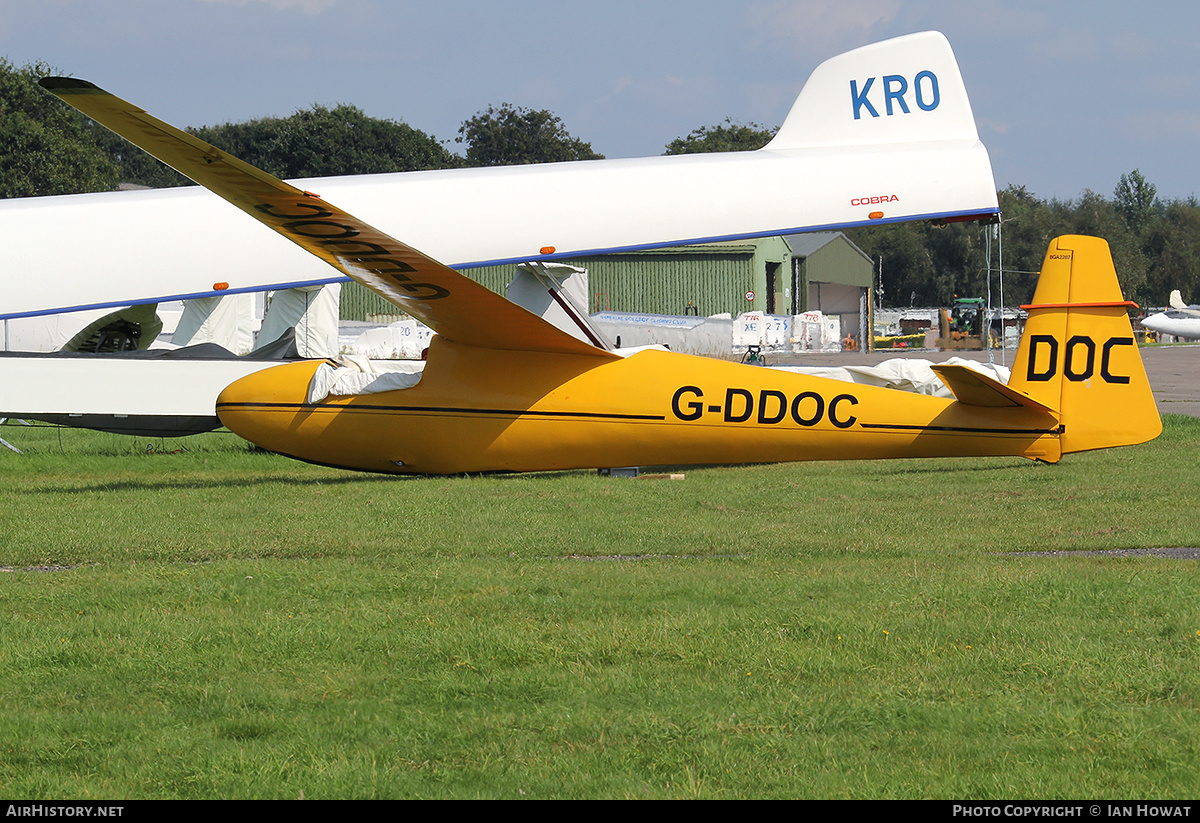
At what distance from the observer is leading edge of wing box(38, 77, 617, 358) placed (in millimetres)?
8734

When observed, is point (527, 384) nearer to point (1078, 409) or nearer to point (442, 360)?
point (442, 360)

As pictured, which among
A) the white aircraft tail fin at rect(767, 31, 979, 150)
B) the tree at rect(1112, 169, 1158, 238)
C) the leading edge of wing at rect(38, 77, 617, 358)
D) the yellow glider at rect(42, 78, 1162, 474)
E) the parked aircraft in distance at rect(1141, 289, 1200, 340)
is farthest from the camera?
the tree at rect(1112, 169, 1158, 238)

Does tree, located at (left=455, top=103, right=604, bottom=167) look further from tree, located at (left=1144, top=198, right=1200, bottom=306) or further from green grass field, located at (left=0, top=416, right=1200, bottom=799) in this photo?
green grass field, located at (left=0, top=416, right=1200, bottom=799)

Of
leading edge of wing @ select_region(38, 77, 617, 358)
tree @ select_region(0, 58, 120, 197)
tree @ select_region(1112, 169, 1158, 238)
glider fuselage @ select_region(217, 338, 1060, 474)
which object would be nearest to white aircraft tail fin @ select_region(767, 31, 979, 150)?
glider fuselage @ select_region(217, 338, 1060, 474)

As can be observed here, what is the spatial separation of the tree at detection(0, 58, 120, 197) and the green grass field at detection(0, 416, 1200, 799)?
56348 mm

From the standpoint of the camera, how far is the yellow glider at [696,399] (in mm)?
10734

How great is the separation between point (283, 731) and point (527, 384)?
7113 mm

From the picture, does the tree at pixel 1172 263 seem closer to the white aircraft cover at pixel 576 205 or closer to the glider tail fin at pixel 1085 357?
the white aircraft cover at pixel 576 205

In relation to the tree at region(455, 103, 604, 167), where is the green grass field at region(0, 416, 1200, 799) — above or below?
below

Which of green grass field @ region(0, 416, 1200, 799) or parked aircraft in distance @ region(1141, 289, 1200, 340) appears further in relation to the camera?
parked aircraft in distance @ region(1141, 289, 1200, 340)

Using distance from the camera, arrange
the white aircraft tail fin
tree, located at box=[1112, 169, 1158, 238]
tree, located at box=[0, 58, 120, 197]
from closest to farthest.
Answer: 1. the white aircraft tail fin
2. tree, located at box=[0, 58, 120, 197]
3. tree, located at box=[1112, 169, 1158, 238]

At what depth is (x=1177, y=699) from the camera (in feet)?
14.4

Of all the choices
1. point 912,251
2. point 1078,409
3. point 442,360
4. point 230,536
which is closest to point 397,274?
point 442,360

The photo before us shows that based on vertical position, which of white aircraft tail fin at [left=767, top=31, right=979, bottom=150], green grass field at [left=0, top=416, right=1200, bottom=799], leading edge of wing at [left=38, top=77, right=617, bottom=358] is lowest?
green grass field at [left=0, top=416, right=1200, bottom=799]
